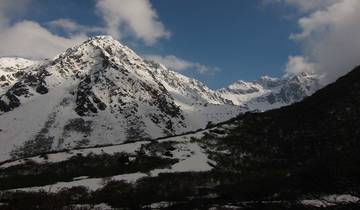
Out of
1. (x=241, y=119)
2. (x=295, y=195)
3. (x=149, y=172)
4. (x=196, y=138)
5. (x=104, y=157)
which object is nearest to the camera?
(x=295, y=195)

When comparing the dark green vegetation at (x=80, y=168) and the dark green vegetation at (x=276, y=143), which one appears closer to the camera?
the dark green vegetation at (x=276, y=143)

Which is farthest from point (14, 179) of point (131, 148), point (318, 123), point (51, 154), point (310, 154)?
point (318, 123)

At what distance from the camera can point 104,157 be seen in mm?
114250

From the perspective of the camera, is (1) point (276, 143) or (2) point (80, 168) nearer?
(2) point (80, 168)

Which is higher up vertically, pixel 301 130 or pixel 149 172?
pixel 301 130

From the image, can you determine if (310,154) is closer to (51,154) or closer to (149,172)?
(149,172)

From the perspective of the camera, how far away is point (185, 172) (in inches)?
3858

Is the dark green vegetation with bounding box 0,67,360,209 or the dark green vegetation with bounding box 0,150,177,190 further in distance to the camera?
the dark green vegetation with bounding box 0,150,177,190

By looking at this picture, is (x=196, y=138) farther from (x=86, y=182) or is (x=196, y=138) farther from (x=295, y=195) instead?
(x=295, y=195)

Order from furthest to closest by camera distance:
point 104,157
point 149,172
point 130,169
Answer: point 104,157 < point 130,169 < point 149,172

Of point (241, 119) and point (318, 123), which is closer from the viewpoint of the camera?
point (318, 123)

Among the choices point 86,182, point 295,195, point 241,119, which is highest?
point 241,119

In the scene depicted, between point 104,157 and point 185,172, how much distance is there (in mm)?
23310

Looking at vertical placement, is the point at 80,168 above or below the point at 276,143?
below
